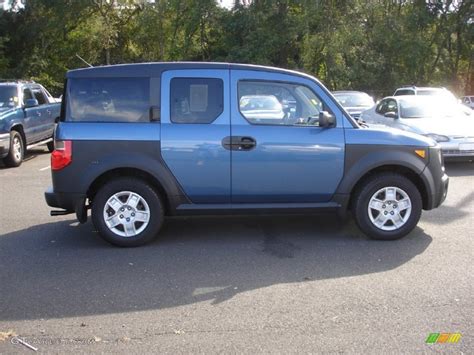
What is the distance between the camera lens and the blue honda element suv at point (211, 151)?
5.76 metres

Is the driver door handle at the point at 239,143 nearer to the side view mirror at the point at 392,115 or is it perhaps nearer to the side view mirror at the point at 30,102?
the side view mirror at the point at 392,115

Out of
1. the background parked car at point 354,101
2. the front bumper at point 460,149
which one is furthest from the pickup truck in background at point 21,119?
the background parked car at point 354,101

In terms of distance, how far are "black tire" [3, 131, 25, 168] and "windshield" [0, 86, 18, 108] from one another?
776mm

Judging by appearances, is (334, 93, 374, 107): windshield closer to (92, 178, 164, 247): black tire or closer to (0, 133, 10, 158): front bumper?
(0, 133, 10, 158): front bumper

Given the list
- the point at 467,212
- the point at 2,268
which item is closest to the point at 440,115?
the point at 467,212

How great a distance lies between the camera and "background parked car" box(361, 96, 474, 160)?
34.9ft

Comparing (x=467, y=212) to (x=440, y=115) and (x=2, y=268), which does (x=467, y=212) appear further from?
(x=2, y=268)

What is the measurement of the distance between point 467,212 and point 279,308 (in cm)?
418

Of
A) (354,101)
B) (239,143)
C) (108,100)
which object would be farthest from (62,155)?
(354,101)

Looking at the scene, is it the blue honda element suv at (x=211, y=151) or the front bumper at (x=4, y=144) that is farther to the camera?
the front bumper at (x=4, y=144)

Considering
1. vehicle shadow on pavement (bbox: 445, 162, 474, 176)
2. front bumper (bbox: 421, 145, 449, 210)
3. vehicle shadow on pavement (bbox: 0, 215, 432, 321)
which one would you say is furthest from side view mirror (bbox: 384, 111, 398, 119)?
front bumper (bbox: 421, 145, 449, 210)

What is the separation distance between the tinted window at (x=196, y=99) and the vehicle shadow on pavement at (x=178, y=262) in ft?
4.55

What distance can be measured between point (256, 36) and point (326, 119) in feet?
97.2

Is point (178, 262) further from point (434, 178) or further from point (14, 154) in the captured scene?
point (14, 154)
